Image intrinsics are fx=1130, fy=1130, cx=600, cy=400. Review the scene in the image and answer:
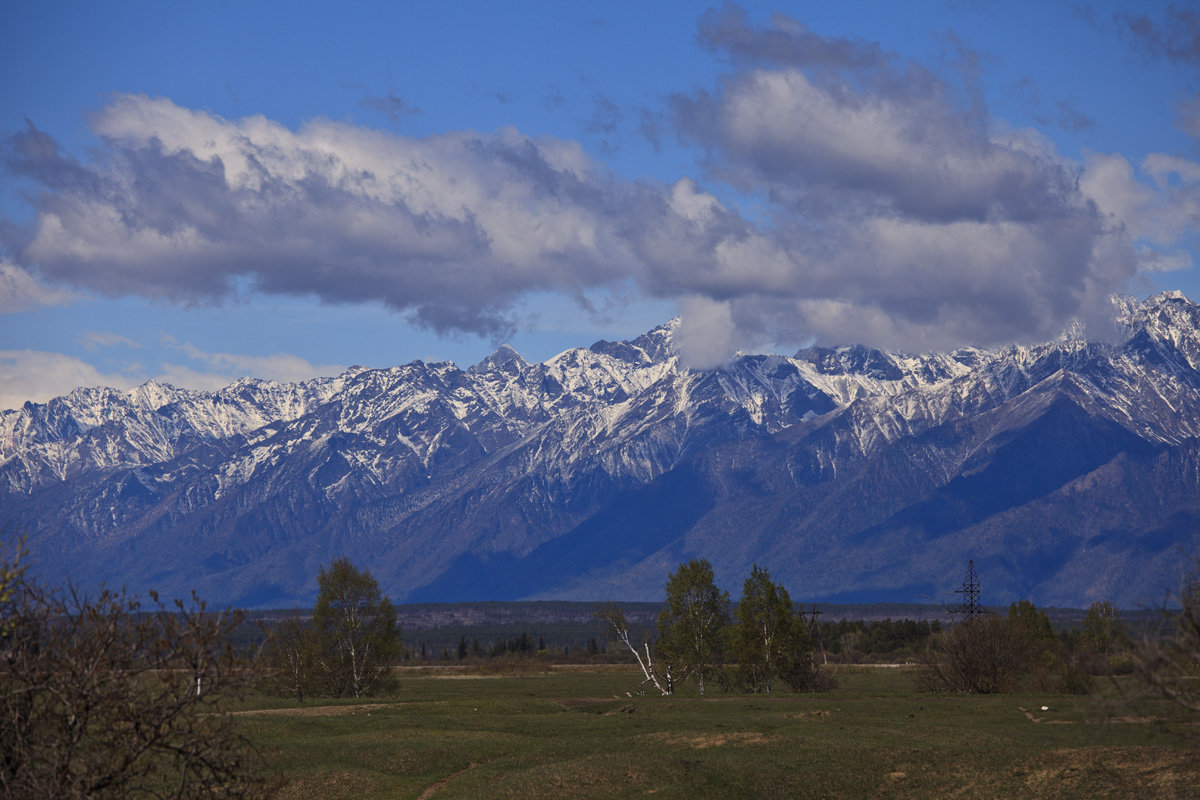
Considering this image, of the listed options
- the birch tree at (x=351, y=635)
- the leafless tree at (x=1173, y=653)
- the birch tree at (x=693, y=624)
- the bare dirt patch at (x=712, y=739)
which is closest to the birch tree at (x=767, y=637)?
the birch tree at (x=693, y=624)

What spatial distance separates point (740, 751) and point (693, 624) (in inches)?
2032

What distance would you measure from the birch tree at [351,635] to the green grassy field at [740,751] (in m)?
23.6

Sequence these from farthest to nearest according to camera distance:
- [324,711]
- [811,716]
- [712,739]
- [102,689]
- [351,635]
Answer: [351,635] → [324,711] → [811,716] → [712,739] → [102,689]

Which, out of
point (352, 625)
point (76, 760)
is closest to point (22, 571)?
point (76, 760)

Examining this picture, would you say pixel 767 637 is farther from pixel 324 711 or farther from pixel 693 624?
pixel 324 711

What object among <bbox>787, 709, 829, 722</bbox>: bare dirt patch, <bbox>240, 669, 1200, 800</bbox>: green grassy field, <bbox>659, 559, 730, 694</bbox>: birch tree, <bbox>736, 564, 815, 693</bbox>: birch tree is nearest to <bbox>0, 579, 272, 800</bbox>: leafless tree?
<bbox>240, 669, 1200, 800</bbox>: green grassy field

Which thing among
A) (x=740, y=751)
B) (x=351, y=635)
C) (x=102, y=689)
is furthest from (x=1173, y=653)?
(x=351, y=635)

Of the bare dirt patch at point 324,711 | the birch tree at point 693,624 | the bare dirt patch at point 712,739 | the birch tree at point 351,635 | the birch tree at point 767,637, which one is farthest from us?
the birch tree at point 693,624

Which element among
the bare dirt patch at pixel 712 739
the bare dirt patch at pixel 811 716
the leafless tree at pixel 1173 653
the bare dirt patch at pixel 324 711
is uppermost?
the leafless tree at pixel 1173 653

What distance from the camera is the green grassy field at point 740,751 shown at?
46.0m

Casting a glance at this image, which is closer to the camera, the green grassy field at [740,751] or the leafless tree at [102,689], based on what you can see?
the leafless tree at [102,689]

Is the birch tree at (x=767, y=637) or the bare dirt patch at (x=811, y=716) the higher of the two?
the birch tree at (x=767, y=637)

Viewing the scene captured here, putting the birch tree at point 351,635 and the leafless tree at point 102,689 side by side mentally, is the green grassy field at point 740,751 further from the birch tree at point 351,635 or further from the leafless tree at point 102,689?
the birch tree at point 351,635

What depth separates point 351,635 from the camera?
10050 cm
